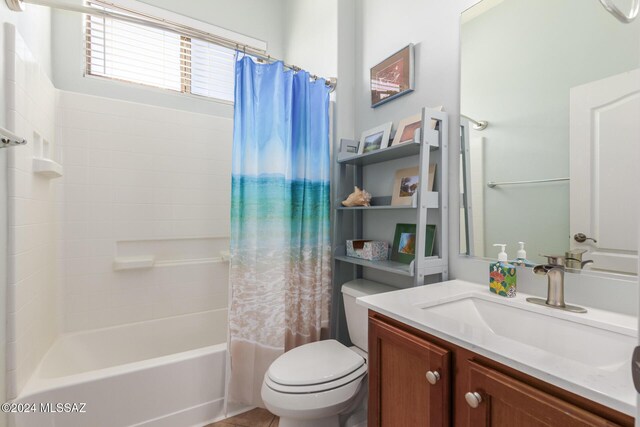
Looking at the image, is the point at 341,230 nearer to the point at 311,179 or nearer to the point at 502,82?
the point at 311,179

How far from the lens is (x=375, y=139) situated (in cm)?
175

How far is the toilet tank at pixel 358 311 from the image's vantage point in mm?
1526

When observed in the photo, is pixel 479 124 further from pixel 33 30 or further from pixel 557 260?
pixel 33 30

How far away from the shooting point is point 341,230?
1948 millimetres

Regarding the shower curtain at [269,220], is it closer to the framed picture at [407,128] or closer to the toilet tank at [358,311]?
the toilet tank at [358,311]

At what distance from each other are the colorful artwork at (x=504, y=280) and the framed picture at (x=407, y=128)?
2.33 feet

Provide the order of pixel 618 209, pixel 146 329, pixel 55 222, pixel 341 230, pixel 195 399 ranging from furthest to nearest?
pixel 146 329 < pixel 341 230 < pixel 55 222 < pixel 195 399 < pixel 618 209

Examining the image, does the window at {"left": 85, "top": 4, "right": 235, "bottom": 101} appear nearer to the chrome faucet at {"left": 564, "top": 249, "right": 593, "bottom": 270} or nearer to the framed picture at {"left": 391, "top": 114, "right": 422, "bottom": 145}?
the framed picture at {"left": 391, "top": 114, "right": 422, "bottom": 145}

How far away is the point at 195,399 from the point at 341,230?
123 cm

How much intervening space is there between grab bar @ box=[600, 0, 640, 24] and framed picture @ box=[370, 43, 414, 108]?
1.11m

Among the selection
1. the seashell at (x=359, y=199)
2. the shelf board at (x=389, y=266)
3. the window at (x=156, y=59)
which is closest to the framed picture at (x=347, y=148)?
the seashell at (x=359, y=199)

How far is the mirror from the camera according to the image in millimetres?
929

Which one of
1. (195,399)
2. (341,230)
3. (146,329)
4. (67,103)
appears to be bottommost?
(195,399)

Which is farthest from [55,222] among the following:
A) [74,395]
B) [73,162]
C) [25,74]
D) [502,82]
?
[502,82]
